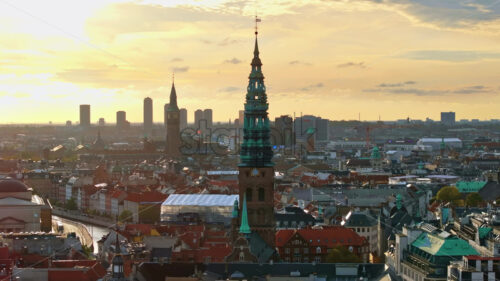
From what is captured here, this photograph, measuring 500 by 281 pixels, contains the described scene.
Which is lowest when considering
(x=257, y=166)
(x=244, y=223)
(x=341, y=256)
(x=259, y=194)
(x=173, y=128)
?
(x=341, y=256)

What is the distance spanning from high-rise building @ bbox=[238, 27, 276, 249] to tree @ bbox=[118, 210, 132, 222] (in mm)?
45553

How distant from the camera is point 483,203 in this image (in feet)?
322

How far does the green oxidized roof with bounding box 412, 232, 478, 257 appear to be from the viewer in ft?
163

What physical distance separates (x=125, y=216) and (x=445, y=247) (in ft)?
183

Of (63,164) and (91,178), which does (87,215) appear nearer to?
(91,178)

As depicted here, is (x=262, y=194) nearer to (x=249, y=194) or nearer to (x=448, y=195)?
(x=249, y=194)

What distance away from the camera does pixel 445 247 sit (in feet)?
164

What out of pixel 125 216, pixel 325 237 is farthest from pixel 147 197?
pixel 325 237

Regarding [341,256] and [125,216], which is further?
[125,216]

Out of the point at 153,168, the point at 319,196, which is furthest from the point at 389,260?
the point at 153,168

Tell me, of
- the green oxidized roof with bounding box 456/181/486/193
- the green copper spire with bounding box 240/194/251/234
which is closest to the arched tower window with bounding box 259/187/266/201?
the green copper spire with bounding box 240/194/251/234

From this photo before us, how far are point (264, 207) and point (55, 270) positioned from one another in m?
13.1

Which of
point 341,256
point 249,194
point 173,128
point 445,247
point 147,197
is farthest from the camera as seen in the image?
point 173,128

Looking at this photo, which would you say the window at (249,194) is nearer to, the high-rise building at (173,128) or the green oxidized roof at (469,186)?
the green oxidized roof at (469,186)
